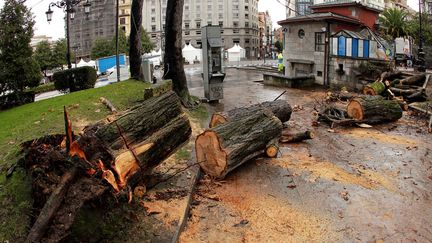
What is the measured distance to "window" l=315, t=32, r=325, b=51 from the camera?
20347 mm

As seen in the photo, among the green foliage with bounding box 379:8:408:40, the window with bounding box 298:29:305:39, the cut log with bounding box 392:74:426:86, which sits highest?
the green foliage with bounding box 379:8:408:40

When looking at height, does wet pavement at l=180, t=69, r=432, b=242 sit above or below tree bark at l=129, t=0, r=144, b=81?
below

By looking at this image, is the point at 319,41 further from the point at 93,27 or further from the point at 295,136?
the point at 93,27

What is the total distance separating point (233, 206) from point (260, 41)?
3996 inches

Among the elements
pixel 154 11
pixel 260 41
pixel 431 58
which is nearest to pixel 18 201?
pixel 431 58

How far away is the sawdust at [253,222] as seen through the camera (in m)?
4.79

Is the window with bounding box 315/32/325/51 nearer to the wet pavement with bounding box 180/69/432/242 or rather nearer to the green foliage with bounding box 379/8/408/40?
the wet pavement with bounding box 180/69/432/242

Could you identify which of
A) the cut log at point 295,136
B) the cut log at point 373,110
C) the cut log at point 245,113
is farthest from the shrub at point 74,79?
the cut log at point 373,110

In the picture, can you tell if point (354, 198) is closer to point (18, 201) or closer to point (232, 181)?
point (232, 181)

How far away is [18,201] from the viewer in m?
4.29

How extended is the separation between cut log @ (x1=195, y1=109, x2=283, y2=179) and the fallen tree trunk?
0.84m

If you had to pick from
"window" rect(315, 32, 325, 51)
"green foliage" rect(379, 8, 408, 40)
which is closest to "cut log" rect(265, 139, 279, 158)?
"window" rect(315, 32, 325, 51)

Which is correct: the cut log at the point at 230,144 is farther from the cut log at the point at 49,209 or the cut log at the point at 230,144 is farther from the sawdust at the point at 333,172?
the cut log at the point at 49,209

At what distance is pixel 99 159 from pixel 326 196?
3.73 m
